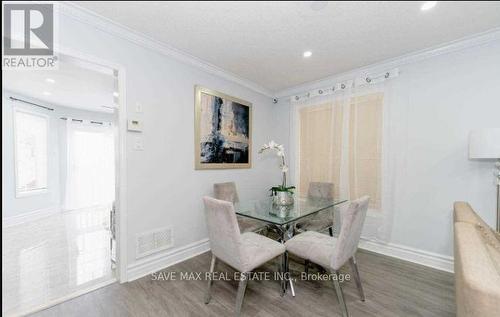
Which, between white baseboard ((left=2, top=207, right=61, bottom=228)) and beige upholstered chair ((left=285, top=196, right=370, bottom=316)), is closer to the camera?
beige upholstered chair ((left=285, top=196, right=370, bottom=316))

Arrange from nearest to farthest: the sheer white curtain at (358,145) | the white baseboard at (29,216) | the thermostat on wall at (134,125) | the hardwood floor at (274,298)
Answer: the hardwood floor at (274,298) → the thermostat on wall at (134,125) → the sheer white curtain at (358,145) → the white baseboard at (29,216)

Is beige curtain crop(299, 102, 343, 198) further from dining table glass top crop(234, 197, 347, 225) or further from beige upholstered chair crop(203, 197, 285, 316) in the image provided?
beige upholstered chair crop(203, 197, 285, 316)

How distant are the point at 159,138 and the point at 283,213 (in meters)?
1.52

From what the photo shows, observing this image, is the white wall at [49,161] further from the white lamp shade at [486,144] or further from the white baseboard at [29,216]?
the white lamp shade at [486,144]

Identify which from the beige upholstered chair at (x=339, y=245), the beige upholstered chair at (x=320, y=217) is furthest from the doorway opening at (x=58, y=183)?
the beige upholstered chair at (x=320, y=217)

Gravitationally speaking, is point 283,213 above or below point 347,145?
below

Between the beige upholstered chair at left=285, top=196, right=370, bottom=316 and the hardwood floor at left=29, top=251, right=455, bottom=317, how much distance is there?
197 mm

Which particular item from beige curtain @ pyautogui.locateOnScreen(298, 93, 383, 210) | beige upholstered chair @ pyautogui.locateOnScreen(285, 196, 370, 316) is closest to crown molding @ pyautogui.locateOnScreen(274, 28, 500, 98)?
beige curtain @ pyautogui.locateOnScreen(298, 93, 383, 210)

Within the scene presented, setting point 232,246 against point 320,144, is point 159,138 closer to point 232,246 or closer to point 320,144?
A: point 232,246

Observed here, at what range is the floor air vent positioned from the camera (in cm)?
212

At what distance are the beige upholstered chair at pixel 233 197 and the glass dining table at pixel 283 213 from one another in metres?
0.20

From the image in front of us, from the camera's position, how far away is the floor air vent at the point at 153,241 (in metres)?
2.12

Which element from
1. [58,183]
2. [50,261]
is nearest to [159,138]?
[50,261]

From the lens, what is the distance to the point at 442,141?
2.25 m
